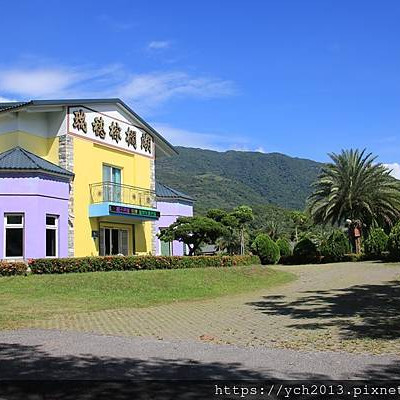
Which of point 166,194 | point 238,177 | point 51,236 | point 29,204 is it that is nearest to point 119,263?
point 51,236

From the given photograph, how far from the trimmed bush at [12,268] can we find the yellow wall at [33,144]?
247 inches

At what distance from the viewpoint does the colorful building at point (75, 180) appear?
2209 cm

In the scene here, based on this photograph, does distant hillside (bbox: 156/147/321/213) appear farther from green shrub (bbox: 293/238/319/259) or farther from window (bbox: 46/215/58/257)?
window (bbox: 46/215/58/257)

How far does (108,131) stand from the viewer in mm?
26891

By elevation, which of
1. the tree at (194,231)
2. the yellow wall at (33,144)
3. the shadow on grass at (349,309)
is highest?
the yellow wall at (33,144)

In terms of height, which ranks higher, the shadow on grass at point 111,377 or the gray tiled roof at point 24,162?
the gray tiled roof at point 24,162

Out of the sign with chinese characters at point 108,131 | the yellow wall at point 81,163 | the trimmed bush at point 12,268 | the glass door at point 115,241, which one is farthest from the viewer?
the glass door at point 115,241

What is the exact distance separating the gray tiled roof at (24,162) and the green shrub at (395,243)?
17317mm

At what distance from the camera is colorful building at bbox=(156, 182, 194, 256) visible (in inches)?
1244

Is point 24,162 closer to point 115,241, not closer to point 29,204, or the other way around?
point 29,204

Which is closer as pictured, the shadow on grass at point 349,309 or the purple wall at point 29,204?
the shadow on grass at point 349,309

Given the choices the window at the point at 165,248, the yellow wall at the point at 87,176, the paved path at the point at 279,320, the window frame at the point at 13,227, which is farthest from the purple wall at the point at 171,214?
the paved path at the point at 279,320

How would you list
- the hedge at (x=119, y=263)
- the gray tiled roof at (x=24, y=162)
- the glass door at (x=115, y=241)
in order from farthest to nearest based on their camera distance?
the glass door at (x=115, y=241) → the gray tiled roof at (x=24, y=162) → the hedge at (x=119, y=263)

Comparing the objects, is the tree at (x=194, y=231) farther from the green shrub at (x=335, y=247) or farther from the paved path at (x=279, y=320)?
the green shrub at (x=335, y=247)
